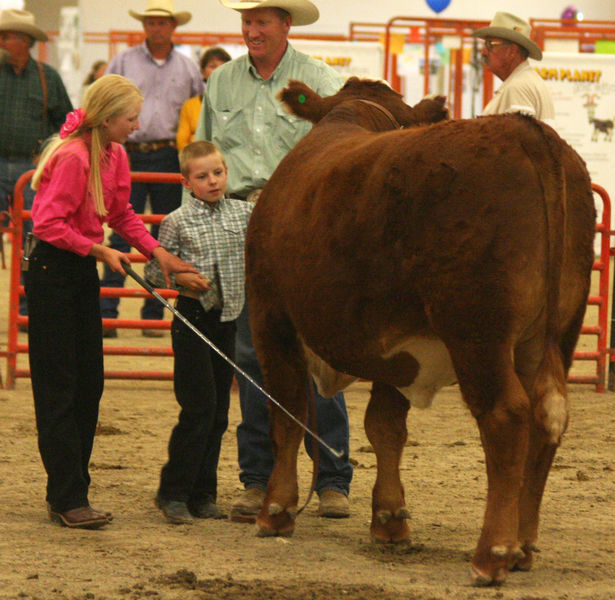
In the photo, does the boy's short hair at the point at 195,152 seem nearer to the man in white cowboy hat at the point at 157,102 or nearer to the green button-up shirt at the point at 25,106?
the man in white cowboy hat at the point at 157,102

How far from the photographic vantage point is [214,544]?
395cm

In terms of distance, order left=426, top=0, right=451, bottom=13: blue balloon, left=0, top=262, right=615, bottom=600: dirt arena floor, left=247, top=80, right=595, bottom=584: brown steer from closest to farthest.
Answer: left=247, top=80, right=595, bottom=584: brown steer < left=0, top=262, right=615, bottom=600: dirt arena floor < left=426, top=0, right=451, bottom=13: blue balloon

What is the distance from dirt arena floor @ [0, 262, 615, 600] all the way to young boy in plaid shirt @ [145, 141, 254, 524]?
0.17 metres

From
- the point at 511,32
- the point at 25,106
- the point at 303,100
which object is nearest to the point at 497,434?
the point at 303,100

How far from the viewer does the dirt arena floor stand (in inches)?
134

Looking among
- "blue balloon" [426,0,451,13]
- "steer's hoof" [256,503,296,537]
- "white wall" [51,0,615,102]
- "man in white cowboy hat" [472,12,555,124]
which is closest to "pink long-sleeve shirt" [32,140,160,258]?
"steer's hoof" [256,503,296,537]

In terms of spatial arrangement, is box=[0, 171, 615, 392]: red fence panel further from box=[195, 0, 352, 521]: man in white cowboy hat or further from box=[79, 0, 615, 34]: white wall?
box=[79, 0, 615, 34]: white wall

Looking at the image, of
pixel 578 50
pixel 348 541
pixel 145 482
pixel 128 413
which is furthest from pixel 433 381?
pixel 578 50

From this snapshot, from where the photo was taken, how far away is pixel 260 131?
4.80 meters

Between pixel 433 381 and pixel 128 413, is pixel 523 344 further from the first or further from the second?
pixel 128 413

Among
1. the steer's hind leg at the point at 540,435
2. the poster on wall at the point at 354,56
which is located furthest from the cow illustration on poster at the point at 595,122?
the steer's hind leg at the point at 540,435

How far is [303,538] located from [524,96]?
350cm

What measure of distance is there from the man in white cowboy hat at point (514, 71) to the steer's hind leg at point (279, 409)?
2.99m

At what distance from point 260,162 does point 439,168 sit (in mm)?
1539
